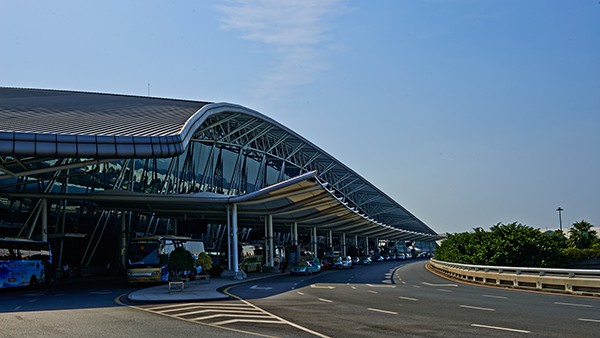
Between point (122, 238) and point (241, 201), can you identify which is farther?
point (122, 238)

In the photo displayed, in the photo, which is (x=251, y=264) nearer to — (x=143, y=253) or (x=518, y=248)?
(x=143, y=253)

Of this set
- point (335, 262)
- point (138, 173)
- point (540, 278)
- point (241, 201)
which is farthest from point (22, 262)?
point (335, 262)

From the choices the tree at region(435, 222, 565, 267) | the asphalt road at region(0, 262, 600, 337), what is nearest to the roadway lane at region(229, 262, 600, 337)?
the asphalt road at region(0, 262, 600, 337)

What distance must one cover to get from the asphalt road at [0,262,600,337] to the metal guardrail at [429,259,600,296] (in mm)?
1341

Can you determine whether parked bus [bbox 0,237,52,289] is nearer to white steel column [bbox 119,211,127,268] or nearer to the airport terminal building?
the airport terminal building

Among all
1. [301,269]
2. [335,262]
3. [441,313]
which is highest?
[335,262]

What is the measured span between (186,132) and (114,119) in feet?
14.9

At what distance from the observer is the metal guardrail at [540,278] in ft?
85.0

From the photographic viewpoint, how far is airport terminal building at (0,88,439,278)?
3425 centimetres

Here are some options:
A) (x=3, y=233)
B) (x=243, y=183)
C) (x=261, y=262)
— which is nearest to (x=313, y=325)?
(x=3, y=233)

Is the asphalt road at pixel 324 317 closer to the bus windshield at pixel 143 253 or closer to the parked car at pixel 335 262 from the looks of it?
the bus windshield at pixel 143 253

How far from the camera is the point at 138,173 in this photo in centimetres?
6081

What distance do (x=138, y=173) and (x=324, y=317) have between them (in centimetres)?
4536

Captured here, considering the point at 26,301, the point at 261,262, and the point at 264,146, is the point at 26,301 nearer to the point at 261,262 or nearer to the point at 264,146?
the point at 261,262
